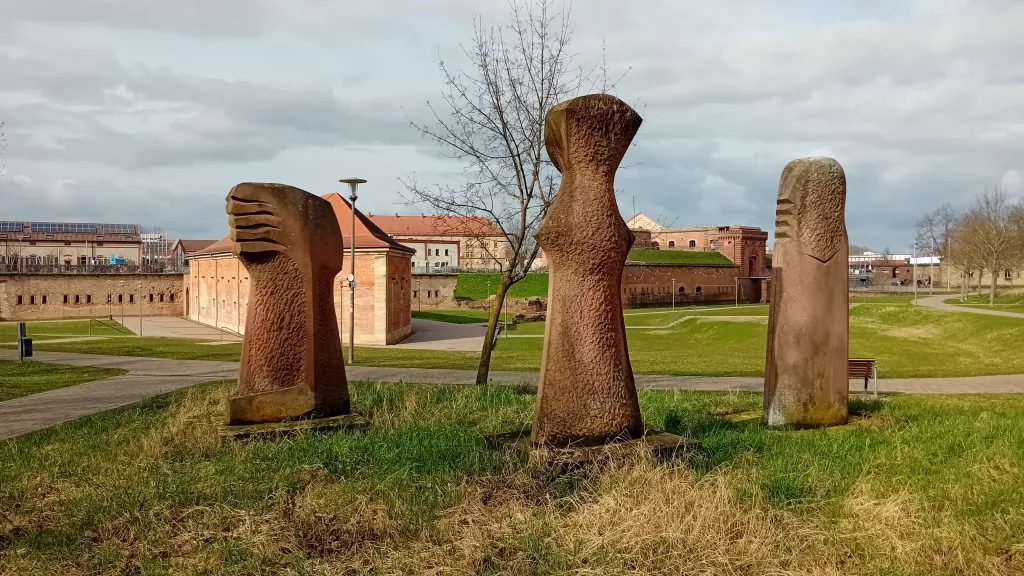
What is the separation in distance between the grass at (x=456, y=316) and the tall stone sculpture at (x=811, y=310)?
3993cm

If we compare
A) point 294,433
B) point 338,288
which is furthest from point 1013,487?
point 338,288

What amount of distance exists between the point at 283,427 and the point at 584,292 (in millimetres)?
3537

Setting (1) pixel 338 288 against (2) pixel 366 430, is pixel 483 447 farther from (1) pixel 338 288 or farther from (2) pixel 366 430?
(1) pixel 338 288

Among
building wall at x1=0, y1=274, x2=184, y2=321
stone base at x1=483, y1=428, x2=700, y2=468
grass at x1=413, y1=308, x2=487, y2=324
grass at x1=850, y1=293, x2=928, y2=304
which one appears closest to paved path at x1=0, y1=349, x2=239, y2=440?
stone base at x1=483, y1=428, x2=700, y2=468

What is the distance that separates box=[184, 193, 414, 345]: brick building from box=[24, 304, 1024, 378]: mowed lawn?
3.87 metres

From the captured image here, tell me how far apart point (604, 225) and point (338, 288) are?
2888cm

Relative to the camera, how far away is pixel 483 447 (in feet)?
20.9

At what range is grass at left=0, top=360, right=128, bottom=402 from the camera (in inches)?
572

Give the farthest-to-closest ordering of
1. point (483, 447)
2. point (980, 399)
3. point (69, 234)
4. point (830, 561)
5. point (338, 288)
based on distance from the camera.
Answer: point (69, 234), point (338, 288), point (980, 399), point (483, 447), point (830, 561)

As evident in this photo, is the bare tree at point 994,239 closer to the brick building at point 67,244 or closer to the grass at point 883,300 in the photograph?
the grass at point 883,300

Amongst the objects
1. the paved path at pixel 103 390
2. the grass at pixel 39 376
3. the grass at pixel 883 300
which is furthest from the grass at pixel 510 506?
the grass at pixel 883 300

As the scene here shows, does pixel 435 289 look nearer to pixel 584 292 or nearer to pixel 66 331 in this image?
pixel 66 331

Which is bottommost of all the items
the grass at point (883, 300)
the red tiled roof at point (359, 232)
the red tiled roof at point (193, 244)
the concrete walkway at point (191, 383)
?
the concrete walkway at point (191, 383)

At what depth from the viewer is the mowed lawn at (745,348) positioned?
66.0 ft
